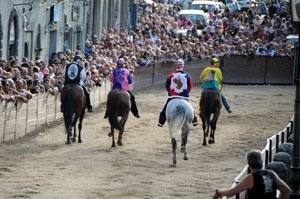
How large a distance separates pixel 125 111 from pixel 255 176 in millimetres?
13062

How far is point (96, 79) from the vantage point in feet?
108

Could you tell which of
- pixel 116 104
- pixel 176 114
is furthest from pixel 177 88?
pixel 116 104

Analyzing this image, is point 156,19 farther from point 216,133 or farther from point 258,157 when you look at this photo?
point 258,157

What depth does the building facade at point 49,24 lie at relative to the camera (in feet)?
115

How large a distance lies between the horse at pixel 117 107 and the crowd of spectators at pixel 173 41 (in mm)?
3828

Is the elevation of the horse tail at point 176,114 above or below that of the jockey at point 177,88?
below

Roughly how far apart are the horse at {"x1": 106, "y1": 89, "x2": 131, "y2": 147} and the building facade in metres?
8.68

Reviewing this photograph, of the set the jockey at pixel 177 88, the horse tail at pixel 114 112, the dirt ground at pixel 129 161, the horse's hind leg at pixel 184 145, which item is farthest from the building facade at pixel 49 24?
the jockey at pixel 177 88

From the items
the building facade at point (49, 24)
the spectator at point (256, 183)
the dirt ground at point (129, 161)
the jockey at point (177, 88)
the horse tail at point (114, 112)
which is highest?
the building facade at point (49, 24)

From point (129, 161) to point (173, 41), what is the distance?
21.6 metres

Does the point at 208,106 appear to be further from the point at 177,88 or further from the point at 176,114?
the point at 176,114

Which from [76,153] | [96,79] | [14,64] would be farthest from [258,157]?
[96,79]

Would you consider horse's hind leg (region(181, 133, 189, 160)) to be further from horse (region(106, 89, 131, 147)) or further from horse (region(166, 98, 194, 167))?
horse (region(106, 89, 131, 147))

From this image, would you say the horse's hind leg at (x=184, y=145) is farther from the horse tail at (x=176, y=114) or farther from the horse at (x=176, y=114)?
the horse tail at (x=176, y=114)
